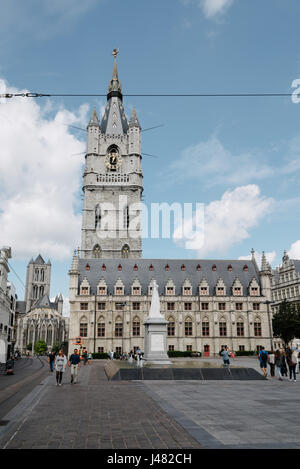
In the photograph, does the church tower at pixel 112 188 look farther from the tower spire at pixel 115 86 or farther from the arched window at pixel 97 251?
the tower spire at pixel 115 86

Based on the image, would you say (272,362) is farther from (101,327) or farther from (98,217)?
(98,217)

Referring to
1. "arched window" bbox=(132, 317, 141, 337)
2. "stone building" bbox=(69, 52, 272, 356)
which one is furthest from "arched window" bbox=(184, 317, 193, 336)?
"arched window" bbox=(132, 317, 141, 337)

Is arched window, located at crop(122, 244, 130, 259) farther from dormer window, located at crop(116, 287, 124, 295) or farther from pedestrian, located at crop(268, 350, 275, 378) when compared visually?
pedestrian, located at crop(268, 350, 275, 378)

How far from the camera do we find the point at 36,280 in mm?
176375

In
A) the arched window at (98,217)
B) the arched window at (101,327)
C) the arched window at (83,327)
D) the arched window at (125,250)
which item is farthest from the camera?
the arched window at (98,217)

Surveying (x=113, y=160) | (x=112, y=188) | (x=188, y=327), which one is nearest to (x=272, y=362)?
(x=188, y=327)

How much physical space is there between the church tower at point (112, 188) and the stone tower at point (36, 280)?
309ft

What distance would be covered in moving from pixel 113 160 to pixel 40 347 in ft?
219

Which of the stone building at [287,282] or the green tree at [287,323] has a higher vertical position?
the stone building at [287,282]

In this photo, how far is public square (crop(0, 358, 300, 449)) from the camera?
7.74 m

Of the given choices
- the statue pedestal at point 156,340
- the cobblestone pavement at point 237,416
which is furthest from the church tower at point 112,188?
the cobblestone pavement at point 237,416

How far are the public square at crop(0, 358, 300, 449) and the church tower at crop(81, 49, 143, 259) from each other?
7266 centimetres

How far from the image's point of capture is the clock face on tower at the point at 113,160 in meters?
98.3
